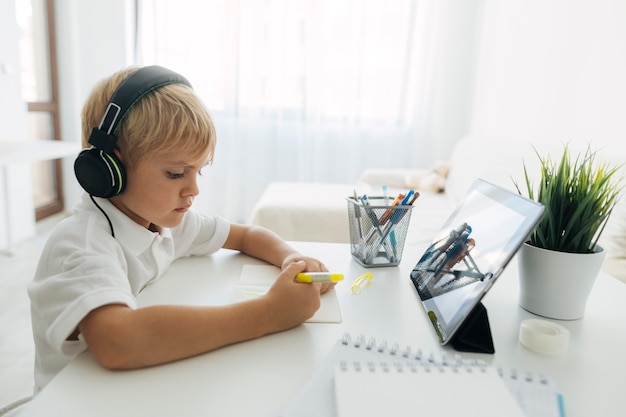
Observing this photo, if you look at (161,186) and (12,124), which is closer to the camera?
(161,186)

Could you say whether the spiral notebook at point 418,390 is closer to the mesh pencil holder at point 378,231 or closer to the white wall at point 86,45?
the mesh pencil holder at point 378,231

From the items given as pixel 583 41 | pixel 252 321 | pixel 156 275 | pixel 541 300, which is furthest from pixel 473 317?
pixel 583 41

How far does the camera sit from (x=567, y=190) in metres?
0.73

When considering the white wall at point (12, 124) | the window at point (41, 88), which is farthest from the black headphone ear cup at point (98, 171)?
the window at point (41, 88)

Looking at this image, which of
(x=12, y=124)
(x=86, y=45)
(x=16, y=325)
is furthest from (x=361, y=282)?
(x=86, y=45)

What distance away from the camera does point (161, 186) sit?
2.50 ft

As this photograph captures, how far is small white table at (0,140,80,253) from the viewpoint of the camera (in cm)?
200

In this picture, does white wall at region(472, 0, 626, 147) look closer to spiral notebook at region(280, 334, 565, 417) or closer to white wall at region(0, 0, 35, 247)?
spiral notebook at region(280, 334, 565, 417)

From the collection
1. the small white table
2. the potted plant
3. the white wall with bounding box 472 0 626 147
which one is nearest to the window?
the small white table

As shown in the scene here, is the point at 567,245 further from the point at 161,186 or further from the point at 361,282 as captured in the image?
the point at 161,186

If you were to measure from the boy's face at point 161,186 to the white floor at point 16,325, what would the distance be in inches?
38.6

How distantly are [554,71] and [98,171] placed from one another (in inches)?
87.9

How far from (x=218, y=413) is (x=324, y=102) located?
10.2 feet

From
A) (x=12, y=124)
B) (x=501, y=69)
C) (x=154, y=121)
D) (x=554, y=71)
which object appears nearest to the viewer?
(x=154, y=121)
